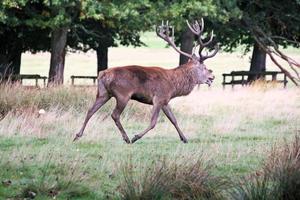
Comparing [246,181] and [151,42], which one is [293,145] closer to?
[246,181]

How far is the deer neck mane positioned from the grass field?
2.90ft

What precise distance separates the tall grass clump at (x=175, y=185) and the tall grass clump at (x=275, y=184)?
0.25 m

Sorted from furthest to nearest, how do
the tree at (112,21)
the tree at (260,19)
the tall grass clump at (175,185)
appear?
the tree at (260,19), the tree at (112,21), the tall grass clump at (175,185)

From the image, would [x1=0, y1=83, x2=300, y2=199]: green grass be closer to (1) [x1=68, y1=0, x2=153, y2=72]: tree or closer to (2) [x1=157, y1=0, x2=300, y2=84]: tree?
(2) [x1=157, y1=0, x2=300, y2=84]: tree

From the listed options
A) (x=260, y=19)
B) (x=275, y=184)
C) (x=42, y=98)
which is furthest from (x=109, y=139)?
(x=260, y=19)

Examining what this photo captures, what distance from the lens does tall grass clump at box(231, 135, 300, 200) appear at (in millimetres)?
6441

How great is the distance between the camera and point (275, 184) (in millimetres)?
6668

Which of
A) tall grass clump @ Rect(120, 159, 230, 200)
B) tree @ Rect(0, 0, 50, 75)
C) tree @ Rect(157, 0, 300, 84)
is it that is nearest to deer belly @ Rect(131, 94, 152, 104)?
tree @ Rect(157, 0, 300, 84)

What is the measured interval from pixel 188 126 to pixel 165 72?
7.29 ft

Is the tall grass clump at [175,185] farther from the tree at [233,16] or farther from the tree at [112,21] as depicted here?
the tree at [112,21]

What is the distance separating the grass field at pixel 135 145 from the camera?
7.29 m

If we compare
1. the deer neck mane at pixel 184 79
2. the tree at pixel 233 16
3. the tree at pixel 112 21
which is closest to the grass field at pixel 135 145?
the deer neck mane at pixel 184 79

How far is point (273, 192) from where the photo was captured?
21.2 feet

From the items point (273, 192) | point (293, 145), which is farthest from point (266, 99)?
point (273, 192)
